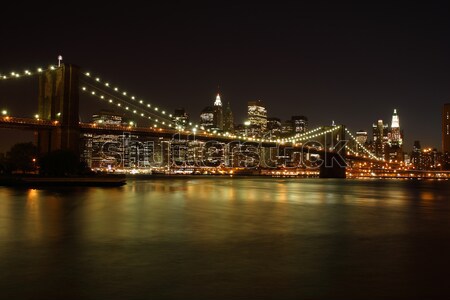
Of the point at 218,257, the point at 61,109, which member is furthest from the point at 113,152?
the point at 218,257

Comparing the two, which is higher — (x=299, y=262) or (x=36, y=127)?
(x=36, y=127)

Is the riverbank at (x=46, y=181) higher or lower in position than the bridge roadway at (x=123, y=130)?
lower

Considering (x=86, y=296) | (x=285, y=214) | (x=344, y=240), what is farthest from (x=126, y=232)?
(x=285, y=214)

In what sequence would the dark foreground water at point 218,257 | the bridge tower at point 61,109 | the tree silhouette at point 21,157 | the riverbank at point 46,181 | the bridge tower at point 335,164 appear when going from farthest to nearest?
the bridge tower at point 335,164, the bridge tower at point 61,109, the tree silhouette at point 21,157, the riverbank at point 46,181, the dark foreground water at point 218,257

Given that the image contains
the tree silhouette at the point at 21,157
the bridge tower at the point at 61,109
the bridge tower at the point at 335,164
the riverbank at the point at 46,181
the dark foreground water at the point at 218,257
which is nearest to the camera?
the dark foreground water at the point at 218,257

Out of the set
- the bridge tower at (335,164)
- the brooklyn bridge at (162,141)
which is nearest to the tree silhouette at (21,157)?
the brooklyn bridge at (162,141)

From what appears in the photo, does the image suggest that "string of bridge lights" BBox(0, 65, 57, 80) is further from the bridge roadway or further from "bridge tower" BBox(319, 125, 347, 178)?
"bridge tower" BBox(319, 125, 347, 178)

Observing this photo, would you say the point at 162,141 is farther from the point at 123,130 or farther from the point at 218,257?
the point at 218,257

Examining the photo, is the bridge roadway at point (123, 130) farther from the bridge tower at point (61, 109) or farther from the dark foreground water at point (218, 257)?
the dark foreground water at point (218, 257)

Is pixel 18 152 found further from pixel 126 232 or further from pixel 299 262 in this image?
pixel 299 262
